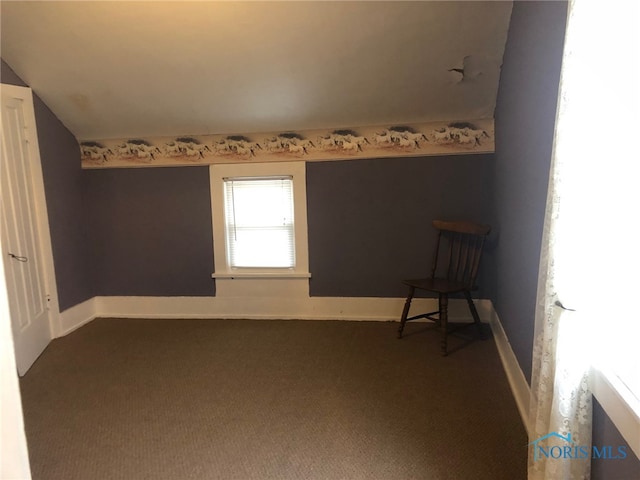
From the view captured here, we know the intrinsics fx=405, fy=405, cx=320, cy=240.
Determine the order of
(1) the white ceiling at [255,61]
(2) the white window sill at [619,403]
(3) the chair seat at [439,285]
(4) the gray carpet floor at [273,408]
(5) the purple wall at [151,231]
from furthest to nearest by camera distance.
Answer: (5) the purple wall at [151,231] → (3) the chair seat at [439,285] → (1) the white ceiling at [255,61] → (4) the gray carpet floor at [273,408] → (2) the white window sill at [619,403]

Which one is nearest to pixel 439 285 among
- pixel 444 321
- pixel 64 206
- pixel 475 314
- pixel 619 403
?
pixel 444 321

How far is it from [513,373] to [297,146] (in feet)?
7.98

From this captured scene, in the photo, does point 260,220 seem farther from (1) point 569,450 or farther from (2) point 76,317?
(1) point 569,450

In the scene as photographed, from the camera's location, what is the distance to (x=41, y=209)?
131 inches

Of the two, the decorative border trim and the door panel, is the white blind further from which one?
the door panel

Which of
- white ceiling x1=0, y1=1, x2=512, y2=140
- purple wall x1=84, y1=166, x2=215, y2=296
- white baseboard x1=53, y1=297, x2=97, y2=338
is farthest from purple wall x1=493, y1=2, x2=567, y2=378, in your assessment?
white baseboard x1=53, y1=297, x2=97, y2=338

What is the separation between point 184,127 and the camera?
3.63m

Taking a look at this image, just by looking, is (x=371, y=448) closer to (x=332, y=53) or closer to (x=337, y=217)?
(x=337, y=217)

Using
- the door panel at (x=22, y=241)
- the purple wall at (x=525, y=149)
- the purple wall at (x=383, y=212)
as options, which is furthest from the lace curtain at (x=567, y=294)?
the door panel at (x=22, y=241)

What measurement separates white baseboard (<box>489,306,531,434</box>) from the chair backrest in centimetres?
41

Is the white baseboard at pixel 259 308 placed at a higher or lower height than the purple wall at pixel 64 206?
lower

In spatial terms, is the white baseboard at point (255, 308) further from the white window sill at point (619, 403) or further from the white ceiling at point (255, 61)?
the white window sill at point (619, 403)

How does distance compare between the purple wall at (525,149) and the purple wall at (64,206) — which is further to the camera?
the purple wall at (64,206)

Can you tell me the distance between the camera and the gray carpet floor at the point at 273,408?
1847 millimetres
